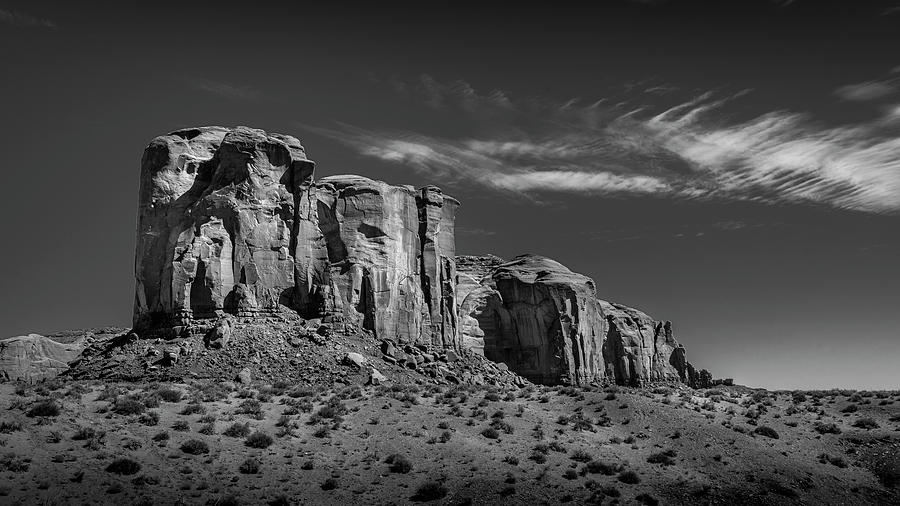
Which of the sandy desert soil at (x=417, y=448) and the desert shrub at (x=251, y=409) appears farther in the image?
the desert shrub at (x=251, y=409)

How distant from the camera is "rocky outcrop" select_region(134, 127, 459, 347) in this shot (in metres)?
48.7

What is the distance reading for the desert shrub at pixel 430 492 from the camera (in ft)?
99.8

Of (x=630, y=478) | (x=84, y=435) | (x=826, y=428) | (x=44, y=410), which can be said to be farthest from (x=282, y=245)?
(x=826, y=428)

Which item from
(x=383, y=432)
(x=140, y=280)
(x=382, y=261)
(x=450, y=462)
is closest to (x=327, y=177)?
(x=382, y=261)

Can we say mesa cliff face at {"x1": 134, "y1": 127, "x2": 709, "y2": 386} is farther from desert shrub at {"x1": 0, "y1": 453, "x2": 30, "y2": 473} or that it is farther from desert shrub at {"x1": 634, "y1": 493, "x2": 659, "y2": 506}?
desert shrub at {"x1": 634, "y1": 493, "x2": 659, "y2": 506}

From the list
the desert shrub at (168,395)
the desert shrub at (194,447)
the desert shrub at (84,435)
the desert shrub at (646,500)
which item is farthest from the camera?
the desert shrub at (168,395)

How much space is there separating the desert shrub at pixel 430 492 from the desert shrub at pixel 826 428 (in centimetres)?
2341

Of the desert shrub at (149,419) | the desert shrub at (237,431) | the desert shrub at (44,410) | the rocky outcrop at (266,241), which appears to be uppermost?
the rocky outcrop at (266,241)

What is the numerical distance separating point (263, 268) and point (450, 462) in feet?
72.8

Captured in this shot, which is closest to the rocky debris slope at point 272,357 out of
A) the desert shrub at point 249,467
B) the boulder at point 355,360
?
the boulder at point 355,360

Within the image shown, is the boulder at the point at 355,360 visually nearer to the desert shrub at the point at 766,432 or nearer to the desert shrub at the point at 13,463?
the desert shrub at the point at 13,463

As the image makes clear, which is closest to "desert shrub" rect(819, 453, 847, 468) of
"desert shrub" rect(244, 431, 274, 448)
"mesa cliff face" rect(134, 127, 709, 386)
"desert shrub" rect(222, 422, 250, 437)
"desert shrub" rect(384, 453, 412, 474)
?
"desert shrub" rect(384, 453, 412, 474)

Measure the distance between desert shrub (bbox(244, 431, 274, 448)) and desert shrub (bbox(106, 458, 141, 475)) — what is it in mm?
5348

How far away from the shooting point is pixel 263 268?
167ft
